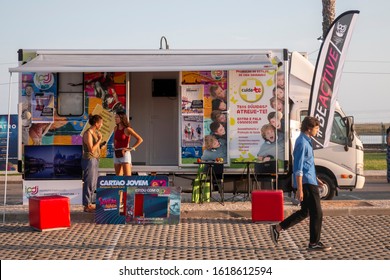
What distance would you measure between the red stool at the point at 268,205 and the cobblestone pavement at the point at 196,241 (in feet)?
0.66

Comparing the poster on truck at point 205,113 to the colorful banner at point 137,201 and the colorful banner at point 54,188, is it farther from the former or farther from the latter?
the colorful banner at point 137,201

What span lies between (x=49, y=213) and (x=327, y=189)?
6.92 m

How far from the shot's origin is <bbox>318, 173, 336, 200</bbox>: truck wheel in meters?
16.2

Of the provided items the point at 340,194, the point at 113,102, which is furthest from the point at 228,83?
the point at 340,194

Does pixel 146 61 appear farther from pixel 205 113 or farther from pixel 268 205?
pixel 268 205

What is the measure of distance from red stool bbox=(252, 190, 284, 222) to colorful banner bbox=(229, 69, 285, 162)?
263 cm

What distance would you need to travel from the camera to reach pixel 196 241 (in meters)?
10.7

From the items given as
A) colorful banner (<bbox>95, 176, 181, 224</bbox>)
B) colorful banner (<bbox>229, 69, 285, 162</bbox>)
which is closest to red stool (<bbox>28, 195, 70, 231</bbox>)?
colorful banner (<bbox>95, 176, 181, 224</bbox>)

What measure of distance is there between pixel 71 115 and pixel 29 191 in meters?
1.85

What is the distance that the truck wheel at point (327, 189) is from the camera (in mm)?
16203

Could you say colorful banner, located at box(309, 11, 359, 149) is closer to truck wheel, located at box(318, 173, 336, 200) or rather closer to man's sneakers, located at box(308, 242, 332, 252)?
truck wheel, located at box(318, 173, 336, 200)

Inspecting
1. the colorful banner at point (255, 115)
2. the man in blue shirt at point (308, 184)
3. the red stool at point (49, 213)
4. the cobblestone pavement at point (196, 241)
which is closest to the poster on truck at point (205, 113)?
the colorful banner at point (255, 115)
